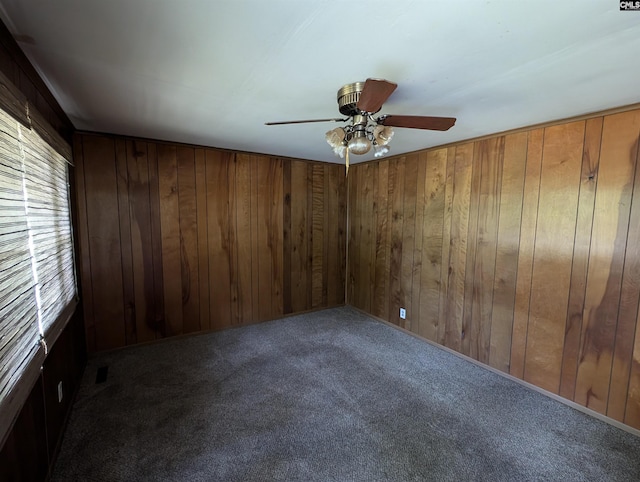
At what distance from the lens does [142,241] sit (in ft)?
9.81

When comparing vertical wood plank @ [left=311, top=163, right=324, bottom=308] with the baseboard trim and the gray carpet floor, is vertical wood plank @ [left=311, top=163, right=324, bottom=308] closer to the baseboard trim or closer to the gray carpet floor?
the gray carpet floor

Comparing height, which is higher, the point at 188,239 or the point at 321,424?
the point at 188,239

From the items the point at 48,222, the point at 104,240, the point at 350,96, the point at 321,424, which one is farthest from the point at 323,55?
the point at 104,240

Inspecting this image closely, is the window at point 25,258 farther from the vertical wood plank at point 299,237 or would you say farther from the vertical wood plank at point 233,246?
the vertical wood plank at point 299,237

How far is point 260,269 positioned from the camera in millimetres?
3732

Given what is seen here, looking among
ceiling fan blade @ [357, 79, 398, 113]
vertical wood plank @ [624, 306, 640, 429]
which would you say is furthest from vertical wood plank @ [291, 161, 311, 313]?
vertical wood plank @ [624, 306, 640, 429]

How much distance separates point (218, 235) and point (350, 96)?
2413 millimetres

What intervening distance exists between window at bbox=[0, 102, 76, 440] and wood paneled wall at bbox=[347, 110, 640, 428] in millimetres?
3227

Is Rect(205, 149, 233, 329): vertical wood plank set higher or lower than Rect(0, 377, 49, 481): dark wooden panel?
higher

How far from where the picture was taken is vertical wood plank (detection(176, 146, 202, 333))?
10.3 feet

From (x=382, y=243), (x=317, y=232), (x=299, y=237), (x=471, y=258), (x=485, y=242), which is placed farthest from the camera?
(x=317, y=232)

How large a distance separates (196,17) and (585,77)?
1953 mm

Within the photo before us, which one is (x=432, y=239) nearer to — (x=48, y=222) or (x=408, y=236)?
(x=408, y=236)

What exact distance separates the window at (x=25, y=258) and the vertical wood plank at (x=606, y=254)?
131 inches
